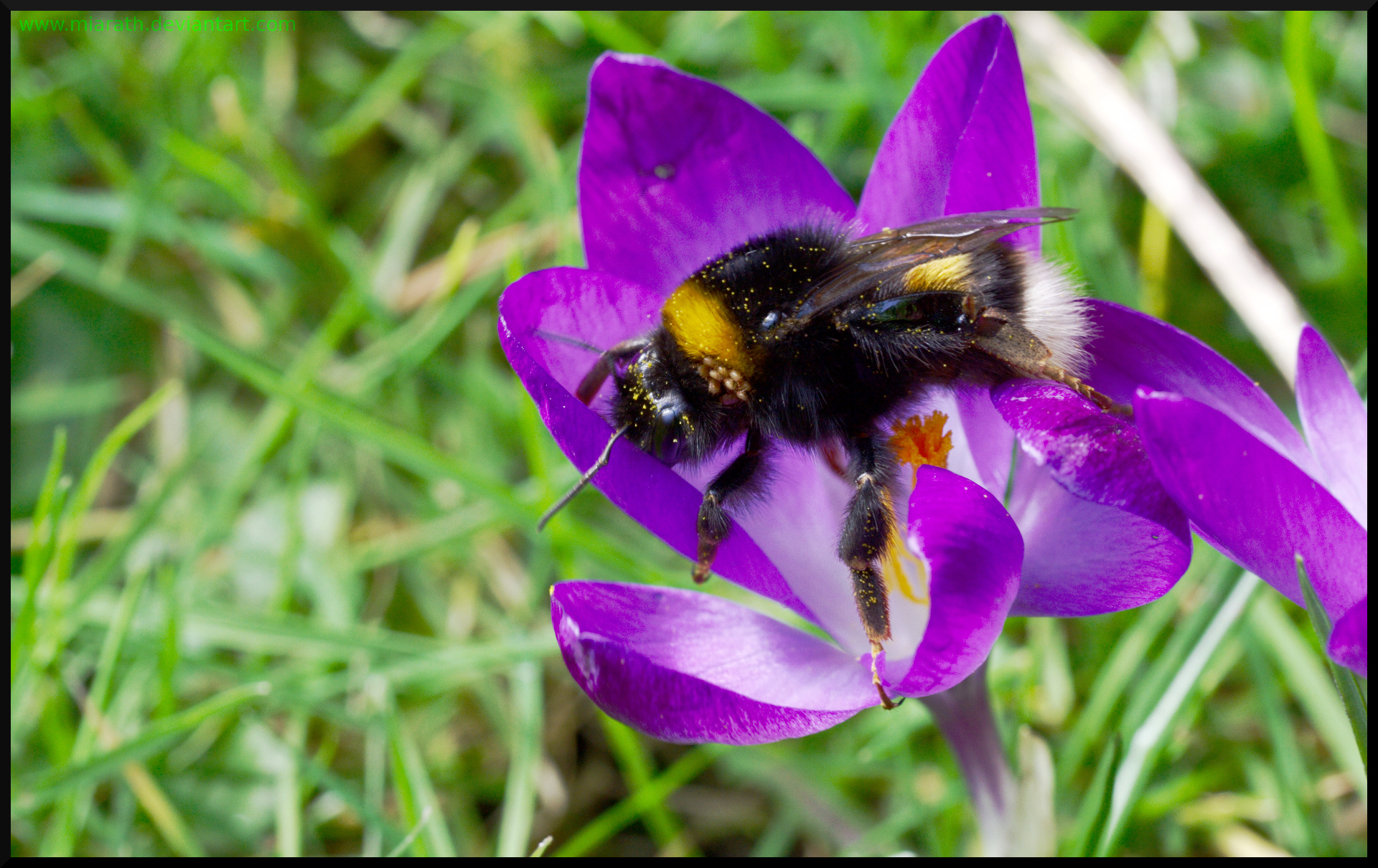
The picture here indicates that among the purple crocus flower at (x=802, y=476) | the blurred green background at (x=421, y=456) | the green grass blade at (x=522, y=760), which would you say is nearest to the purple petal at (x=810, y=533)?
the purple crocus flower at (x=802, y=476)

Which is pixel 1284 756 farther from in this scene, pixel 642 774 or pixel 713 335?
pixel 713 335

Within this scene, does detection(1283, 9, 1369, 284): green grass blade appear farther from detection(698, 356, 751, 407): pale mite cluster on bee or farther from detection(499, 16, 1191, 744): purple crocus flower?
detection(698, 356, 751, 407): pale mite cluster on bee

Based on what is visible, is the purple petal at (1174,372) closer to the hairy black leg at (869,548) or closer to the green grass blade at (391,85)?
the hairy black leg at (869,548)

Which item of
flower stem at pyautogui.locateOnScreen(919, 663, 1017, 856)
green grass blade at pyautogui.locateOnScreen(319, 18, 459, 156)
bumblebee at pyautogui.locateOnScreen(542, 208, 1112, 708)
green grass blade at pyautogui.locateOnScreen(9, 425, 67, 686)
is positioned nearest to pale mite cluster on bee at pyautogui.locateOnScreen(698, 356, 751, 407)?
bumblebee at pyautogui.locateOnScreen(542, 208, 1112, 708)

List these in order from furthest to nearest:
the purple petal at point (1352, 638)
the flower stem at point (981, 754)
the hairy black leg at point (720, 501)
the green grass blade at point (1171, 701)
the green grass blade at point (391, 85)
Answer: the green grass blade at point (391, 85)
the green grass blade at point (1171, 701)
the flower stem at point (981, 754)
the hairy black leg at point (720, 501)
the purple petal at point (1352, 638)

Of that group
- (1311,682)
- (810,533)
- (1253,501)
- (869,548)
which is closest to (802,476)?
(810,533)

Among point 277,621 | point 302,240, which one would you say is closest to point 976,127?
point 277,621
